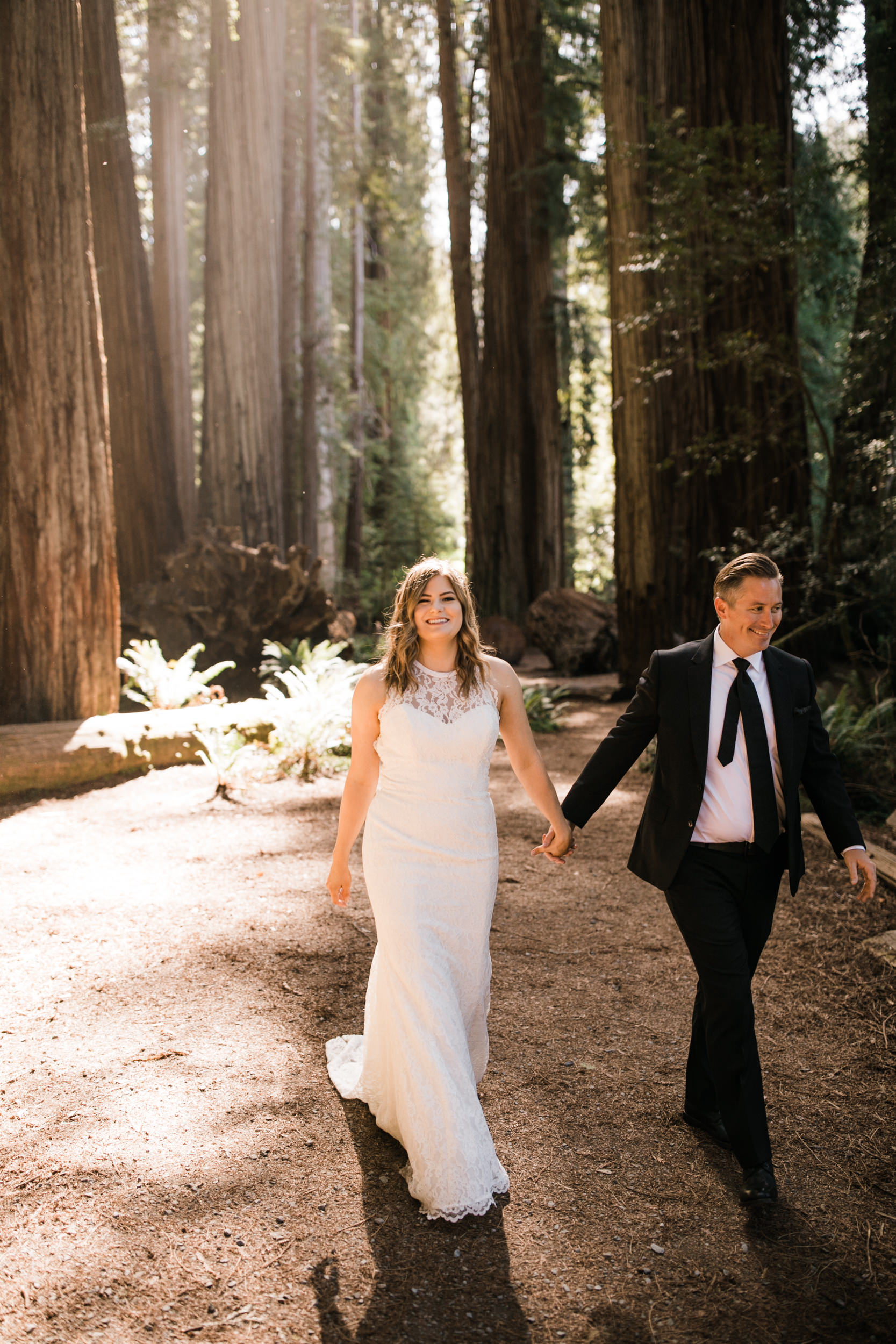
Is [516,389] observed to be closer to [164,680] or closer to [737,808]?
[164,680]

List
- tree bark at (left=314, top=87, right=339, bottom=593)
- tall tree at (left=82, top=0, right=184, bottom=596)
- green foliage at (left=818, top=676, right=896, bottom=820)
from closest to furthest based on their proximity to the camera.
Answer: green foliage at (left=818, top=676, right=896, bottom=820), tall tree at (left=82, top=0, right=184, bottom=596), tree bark at (left=314, top=87, right=339, bottom=593)

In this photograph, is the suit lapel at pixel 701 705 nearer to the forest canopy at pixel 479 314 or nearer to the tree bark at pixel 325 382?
the forest canopy at pixel 479 314

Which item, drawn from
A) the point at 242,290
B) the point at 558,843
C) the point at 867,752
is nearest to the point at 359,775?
the point at 558,843

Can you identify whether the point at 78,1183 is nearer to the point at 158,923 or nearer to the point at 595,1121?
the point at 595,1121

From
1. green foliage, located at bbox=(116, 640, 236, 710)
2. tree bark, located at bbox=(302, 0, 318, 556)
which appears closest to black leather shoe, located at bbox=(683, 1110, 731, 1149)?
green foliage, located at bbox=(116, 640, 236, 710)

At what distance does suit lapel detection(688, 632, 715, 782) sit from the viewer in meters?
3.25

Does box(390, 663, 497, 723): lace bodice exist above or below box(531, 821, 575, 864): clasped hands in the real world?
above

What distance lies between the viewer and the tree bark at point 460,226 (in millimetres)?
17297

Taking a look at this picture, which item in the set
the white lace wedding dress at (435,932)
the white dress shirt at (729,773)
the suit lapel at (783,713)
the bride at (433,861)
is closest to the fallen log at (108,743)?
the bride at (433,861)

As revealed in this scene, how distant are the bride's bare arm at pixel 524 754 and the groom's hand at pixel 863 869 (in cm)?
93

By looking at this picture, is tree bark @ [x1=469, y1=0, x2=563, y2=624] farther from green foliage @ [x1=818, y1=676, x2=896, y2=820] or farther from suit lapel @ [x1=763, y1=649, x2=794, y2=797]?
suit lapel @ [x1=763, y1=649, x2=794, y2=797]

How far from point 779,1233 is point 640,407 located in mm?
8670

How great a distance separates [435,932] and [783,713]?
135 centimetres

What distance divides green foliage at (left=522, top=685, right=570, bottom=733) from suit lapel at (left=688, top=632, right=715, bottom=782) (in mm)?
6429
